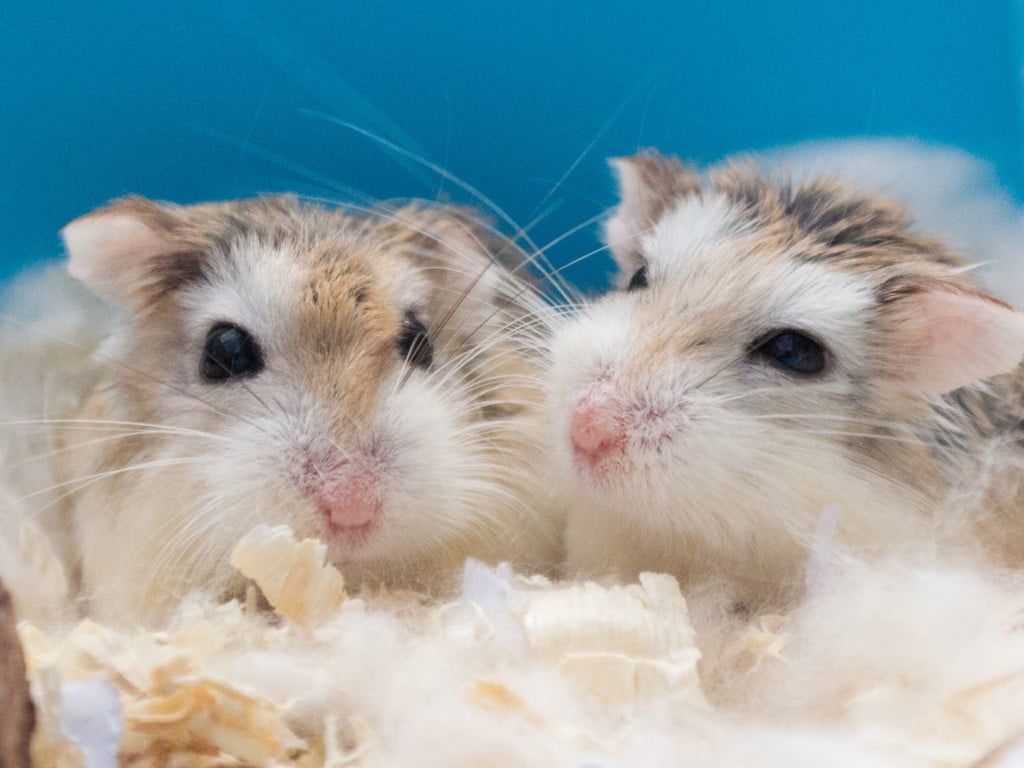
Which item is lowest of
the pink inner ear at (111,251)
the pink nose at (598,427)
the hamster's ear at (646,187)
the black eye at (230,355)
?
the pink nose at (598,427)

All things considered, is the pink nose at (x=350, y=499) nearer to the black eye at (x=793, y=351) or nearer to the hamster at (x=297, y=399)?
the hamster at (x=297, y=399)

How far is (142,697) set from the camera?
1.06 meters

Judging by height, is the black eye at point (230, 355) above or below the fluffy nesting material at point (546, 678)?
above

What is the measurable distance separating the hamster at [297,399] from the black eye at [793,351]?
368mm

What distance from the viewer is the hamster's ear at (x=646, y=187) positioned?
1.67m

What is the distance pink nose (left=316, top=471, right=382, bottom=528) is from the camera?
1370mm

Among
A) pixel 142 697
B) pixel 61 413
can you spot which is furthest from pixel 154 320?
pixel 142 697

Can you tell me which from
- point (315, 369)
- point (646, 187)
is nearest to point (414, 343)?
point (315, 369)

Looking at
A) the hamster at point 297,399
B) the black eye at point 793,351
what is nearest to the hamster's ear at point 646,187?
the hamster at point 297,399

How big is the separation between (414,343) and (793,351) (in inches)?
22.6

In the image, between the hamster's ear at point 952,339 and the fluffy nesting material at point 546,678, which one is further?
the hamster's ear at point 952,339

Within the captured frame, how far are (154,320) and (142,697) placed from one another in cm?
76

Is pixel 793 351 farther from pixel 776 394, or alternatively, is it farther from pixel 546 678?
pixel 546 678

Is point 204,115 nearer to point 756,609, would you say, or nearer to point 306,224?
point 306,224
